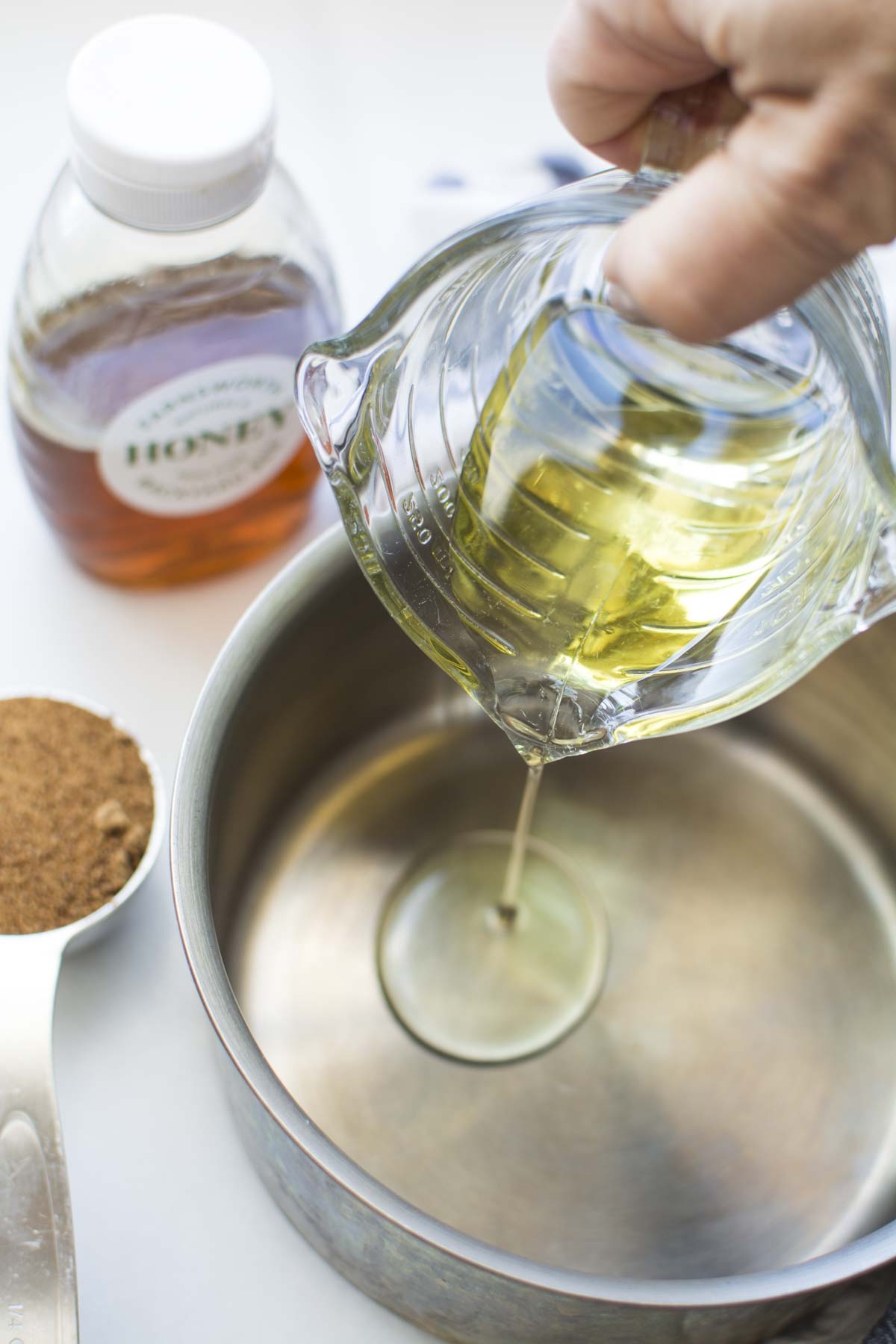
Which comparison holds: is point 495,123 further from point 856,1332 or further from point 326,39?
point 856,1332

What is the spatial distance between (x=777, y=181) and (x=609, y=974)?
46 cm

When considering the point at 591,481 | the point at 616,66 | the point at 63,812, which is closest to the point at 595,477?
the point at 591,481

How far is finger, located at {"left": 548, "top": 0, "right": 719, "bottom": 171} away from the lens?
1.26 feet

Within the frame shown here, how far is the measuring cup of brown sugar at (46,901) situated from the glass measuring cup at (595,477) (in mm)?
183

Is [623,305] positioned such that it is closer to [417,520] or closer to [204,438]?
[417,520]

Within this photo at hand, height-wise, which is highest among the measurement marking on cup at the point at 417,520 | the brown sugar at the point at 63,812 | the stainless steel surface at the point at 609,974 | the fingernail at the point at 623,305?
the fingernail at the point at 623,305

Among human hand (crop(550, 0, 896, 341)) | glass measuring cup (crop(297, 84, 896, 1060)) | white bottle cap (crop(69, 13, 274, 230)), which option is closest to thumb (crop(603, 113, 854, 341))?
human hand (crop(550, 0, 896, 341))

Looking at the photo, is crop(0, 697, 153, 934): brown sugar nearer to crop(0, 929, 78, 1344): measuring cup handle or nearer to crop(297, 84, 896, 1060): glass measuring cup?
crop(0, 929, 78, 1344): measuring cup handle

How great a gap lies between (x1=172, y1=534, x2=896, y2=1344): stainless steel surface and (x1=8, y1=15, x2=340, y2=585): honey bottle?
86 mm

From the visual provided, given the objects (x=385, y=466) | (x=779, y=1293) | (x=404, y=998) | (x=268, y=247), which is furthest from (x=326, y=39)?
(x=779, y=1293)

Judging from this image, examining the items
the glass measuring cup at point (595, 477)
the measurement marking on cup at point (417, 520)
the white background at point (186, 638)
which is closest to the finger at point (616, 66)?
the glass measuring cup at point (595, 477)

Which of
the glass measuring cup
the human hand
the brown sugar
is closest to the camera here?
the human hand

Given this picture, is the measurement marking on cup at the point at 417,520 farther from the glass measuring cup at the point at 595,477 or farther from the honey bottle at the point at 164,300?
the honey bottle at the point at 164,300

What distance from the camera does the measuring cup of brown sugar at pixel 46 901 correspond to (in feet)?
1.63
